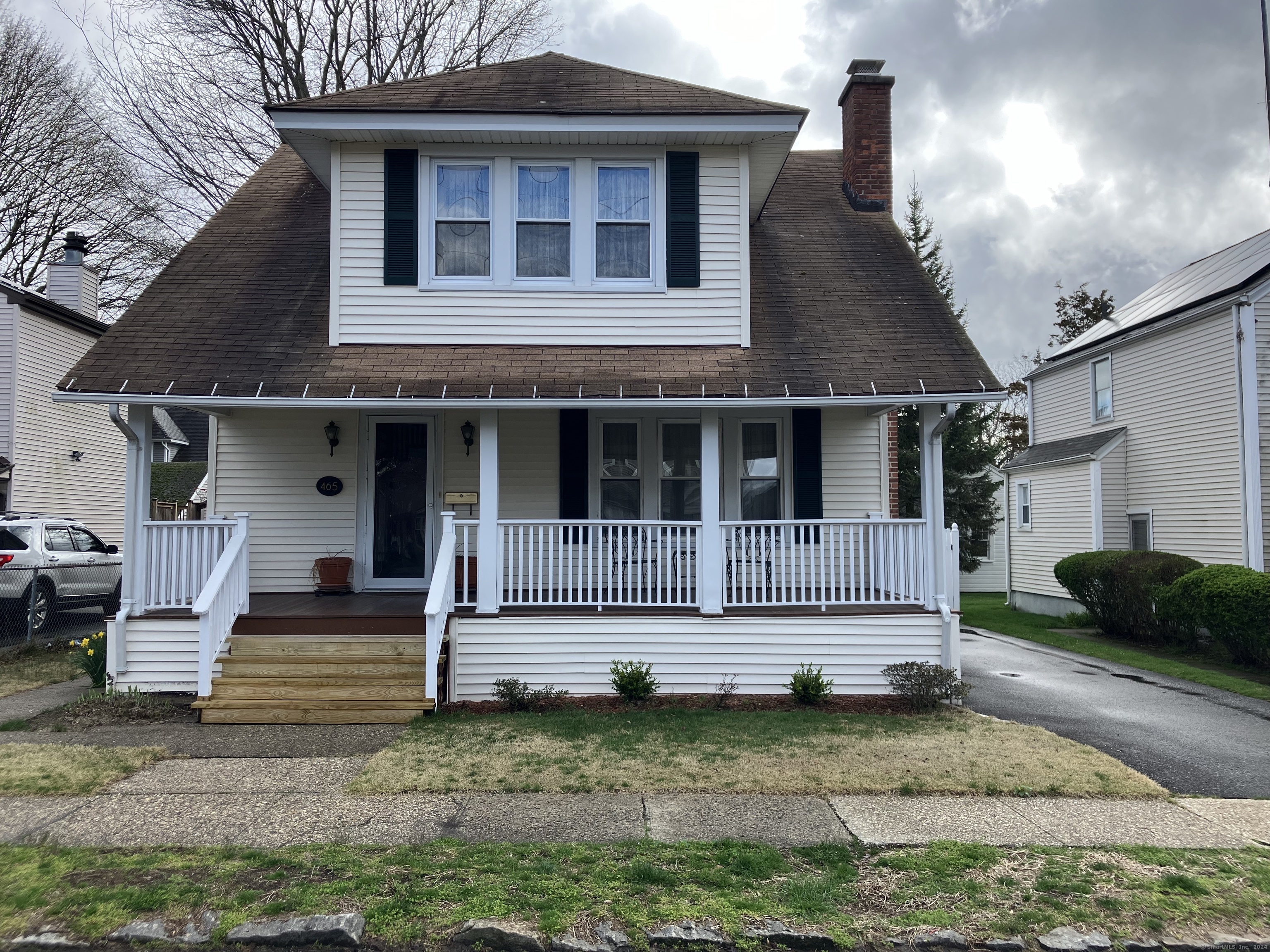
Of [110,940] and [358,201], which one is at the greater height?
[358,201]

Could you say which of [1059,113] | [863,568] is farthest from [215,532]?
[1059,113]

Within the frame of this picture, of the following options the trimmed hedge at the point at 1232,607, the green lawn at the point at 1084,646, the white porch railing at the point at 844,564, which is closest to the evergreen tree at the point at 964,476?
the green lawn at the point at 1084,646

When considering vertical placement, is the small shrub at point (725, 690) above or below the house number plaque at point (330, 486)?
below

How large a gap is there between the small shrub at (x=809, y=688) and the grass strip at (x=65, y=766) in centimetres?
594

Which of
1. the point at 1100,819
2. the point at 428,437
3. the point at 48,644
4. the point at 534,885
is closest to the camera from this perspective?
the point at 534,885

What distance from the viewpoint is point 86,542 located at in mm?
14273

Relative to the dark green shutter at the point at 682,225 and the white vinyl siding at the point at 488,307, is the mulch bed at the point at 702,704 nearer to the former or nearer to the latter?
the white vinyl siding at the point at 488,307

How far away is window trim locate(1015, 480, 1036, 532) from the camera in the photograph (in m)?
21.6

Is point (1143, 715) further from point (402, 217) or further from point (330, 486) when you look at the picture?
point (402, 217)

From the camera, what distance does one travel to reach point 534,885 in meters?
4.22

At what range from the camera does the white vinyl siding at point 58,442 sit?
16062 mm

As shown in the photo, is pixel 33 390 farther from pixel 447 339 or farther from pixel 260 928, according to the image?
pixel 260 928

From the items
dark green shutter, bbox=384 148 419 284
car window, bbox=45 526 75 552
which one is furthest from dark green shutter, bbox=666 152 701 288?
car window, bbox=45 526 75 552

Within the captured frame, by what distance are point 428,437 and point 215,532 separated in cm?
284
